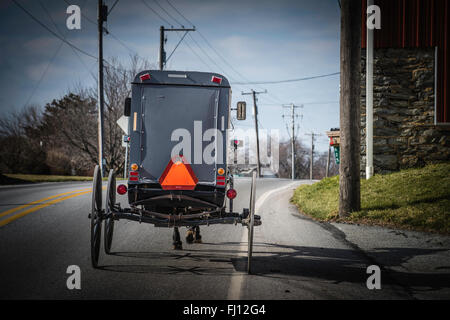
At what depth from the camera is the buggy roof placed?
6.06 meters

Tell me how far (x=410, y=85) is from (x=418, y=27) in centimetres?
198

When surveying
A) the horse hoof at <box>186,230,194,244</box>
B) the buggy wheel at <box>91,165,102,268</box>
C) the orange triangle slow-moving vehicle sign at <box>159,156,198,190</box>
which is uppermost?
the orange triangle slow-moving vehicle sign at <box>159,156,198,190</box>

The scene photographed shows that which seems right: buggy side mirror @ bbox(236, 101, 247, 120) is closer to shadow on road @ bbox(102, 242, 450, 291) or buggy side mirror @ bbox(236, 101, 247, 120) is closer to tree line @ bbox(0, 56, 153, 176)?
shadow on road @ bbox(102, 242, 450, 291)

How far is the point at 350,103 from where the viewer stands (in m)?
9.59

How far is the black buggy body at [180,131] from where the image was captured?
5.96 m

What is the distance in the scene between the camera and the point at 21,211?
9562mm

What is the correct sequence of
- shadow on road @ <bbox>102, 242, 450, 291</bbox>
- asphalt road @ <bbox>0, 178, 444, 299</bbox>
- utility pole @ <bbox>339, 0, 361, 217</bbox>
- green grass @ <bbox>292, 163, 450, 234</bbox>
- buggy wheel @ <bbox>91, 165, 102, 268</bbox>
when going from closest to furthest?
1. asphalt road @ <bbox>0, 178, 444, 299</bbox>
2. shadow on road @ <bbox>102, 242, 450, 291</bbox>
3. buggy wheel @ <bbox>91, 165, 102, 268</bbox>
4. green grass @ <bbox>292, 163, 450, 234</bbox>
5. utility pole @ <bbox>339, 0, 361, 217</bbox>

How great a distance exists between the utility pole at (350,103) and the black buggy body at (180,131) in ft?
14.9

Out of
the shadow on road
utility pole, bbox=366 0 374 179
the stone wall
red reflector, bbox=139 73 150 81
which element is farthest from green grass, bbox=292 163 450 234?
red reflector, bbox=139 73 150 81

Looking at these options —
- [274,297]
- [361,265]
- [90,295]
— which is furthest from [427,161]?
[90,295]

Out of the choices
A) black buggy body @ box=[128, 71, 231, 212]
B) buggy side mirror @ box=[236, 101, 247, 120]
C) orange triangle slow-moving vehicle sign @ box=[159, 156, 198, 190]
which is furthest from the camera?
buggy side mirror @ box=[236, 101, 247, 120]

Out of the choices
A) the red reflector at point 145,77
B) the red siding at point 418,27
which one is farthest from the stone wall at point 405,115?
the red reflector at point 145,77

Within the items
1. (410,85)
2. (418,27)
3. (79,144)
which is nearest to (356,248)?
(410,85)

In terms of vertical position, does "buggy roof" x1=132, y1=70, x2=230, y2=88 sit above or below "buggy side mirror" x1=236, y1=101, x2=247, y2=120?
above
